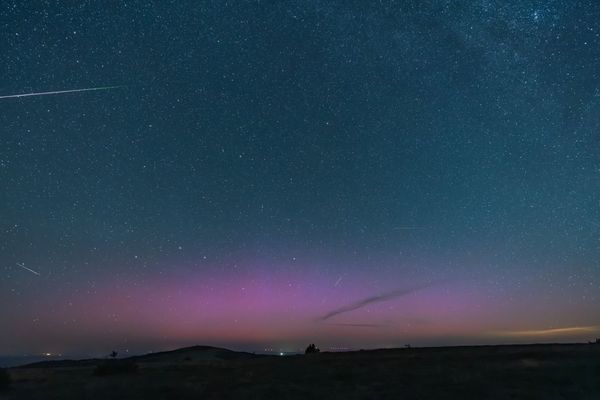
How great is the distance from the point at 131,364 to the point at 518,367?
2120 centimetres

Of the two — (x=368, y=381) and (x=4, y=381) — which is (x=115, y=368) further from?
(x=368, y=381)

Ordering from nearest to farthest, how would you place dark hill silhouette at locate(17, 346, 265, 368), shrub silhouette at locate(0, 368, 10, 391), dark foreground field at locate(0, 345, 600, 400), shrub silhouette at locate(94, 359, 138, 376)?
dark foreground field at locate(0, 345, 600, 400)
shrub silhouette at locate(0, 368, 10, 391)
shrub silhouette at locate(94, 359, 138, 376)
dark hill silhouette at locate(17, 346, 265, 368)

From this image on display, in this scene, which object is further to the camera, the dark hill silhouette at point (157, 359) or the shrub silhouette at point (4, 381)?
the dark hill silhouette at point (157, 359)

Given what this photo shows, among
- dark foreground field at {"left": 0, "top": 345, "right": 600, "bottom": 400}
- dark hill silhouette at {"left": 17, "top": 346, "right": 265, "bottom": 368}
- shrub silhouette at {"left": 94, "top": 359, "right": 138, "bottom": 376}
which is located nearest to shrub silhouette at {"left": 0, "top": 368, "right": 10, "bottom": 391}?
dark foreground field at {"left": 0, "top": 345, "right": 600, "bottom": 400}

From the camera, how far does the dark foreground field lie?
1964 centimetres

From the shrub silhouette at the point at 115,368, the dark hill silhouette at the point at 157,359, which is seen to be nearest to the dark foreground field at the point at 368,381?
the shrub silhouette at the point at 115,368

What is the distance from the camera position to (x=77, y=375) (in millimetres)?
29594

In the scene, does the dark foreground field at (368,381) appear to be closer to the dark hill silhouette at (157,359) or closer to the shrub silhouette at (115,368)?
the shrub silhouette at (115,368)

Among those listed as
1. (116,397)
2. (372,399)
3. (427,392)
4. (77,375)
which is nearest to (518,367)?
(427,392)

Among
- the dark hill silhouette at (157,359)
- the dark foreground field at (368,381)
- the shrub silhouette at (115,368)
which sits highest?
the dark hill silhouette at (157,359)

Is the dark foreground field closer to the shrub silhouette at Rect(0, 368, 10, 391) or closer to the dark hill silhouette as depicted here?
the shrub silhouette at Rect(0, 368, 10, 391)

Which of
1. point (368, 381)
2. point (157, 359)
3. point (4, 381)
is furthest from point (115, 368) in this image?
point (157, 359)

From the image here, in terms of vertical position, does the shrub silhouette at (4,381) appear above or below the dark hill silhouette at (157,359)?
below

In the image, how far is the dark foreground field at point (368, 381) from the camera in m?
19.6
